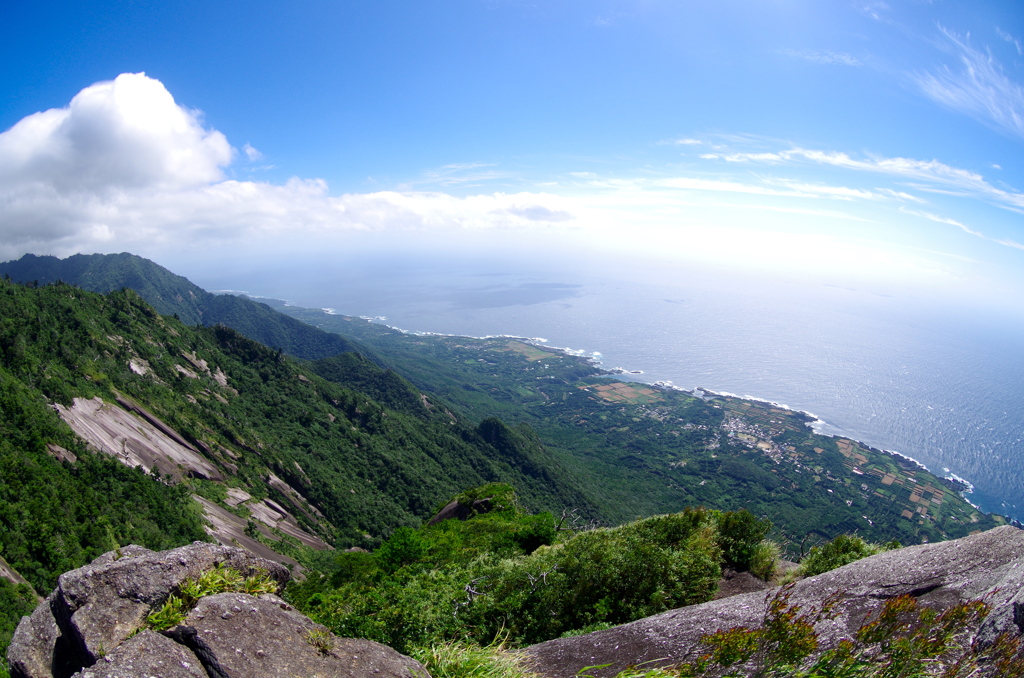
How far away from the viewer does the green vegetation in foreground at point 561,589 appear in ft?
27.5

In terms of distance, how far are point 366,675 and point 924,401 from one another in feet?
616

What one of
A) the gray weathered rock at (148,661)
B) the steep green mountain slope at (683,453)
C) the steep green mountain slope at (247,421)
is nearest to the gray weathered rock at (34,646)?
the gray weathered rock at (148,661)

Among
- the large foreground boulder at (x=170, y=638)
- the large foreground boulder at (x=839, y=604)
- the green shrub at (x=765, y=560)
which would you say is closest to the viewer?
the large foreground boulder at (x=170, y=638)

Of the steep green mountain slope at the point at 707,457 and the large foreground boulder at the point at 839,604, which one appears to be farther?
the steep green mountain slope at the point at 707,457

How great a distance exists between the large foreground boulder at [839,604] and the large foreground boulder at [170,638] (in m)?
2.59

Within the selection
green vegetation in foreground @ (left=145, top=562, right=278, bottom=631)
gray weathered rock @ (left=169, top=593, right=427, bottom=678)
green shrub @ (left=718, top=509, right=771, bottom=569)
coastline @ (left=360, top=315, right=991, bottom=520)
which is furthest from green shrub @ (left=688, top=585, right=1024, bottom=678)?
coastline @ (left=360, top=315, right=991, bottom=520)

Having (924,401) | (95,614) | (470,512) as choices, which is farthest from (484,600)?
(924,401)

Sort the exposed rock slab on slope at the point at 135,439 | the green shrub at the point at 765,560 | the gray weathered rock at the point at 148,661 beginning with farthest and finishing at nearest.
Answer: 1. the exposed rock slab on slope at the point at 135,439
2. the green shrub at the point at 765,560
3. the gray weathered rock at the point at 148,661

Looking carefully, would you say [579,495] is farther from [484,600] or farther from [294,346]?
[294,346]

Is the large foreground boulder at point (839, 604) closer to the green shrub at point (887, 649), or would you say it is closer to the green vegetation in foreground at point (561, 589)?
the green shrub at point (887, 649)

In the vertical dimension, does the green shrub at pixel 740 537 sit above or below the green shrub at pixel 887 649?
below

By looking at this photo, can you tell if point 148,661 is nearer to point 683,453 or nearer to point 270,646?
point 270,646

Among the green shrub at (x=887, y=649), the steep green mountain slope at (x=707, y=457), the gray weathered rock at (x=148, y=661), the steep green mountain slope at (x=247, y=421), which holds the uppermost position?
the green shrub at (x=887, y=649)

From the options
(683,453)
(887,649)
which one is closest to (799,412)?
(683,453)
